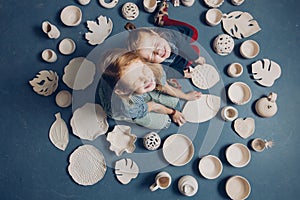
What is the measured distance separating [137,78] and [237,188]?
595 millimetres

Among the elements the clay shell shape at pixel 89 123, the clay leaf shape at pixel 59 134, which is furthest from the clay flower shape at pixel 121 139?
the clay leaf shape at pixel 59 134

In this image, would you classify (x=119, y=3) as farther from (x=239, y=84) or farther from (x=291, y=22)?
(x=291, y=22)

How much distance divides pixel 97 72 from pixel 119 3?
31 cm

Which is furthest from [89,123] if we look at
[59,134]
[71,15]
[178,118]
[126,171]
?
[71,15]

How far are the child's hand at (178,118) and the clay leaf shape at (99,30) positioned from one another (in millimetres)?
402

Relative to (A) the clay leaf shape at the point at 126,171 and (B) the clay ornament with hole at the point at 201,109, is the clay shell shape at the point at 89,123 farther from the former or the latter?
(B) the clay ornament with hole at the point at 201,109

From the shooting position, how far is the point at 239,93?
1.41m

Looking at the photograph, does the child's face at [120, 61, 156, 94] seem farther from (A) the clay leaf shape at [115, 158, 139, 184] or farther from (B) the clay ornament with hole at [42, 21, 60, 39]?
(B) the clay ornament with hole at [42, 21, 60, 39]

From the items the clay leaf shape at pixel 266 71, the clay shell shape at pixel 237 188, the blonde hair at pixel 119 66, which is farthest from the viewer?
the clay leaf shape at pixel 266 71

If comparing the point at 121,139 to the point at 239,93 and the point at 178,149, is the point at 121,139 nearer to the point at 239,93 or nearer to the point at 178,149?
the point at 178,149

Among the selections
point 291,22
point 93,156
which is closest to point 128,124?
point 93,156

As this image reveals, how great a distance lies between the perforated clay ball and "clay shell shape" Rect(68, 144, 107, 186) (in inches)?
6.7

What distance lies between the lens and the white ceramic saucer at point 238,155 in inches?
52.9

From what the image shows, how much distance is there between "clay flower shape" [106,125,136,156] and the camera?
135 cm
